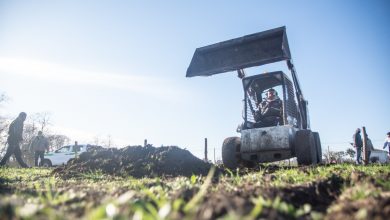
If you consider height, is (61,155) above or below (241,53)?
below

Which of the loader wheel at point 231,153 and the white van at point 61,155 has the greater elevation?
the loader wheel at point 231,153

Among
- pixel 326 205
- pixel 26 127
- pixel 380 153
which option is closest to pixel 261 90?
pixel 326 205

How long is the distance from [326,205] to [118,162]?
6.22 m

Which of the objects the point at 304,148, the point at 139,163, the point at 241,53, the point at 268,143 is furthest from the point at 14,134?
the point at 304,148

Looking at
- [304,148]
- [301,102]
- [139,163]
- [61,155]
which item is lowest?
[61,155]

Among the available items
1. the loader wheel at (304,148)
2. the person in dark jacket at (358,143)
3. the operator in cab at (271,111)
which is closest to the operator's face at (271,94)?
the operator in cab at (271,111)

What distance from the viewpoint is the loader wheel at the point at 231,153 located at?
27.0 ft

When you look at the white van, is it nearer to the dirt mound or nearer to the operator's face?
the dirt mound

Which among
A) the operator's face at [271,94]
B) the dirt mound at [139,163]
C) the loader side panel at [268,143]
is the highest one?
the operator's face at [271,94]

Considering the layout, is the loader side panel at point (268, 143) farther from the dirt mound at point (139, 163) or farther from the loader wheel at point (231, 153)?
the dirt mound at point (139, 163)

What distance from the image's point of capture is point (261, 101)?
881 centimetres

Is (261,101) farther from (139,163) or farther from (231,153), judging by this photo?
(139,163)

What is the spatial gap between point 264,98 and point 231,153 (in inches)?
71.8

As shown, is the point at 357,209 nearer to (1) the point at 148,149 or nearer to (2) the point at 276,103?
(2) the point at 276,103
